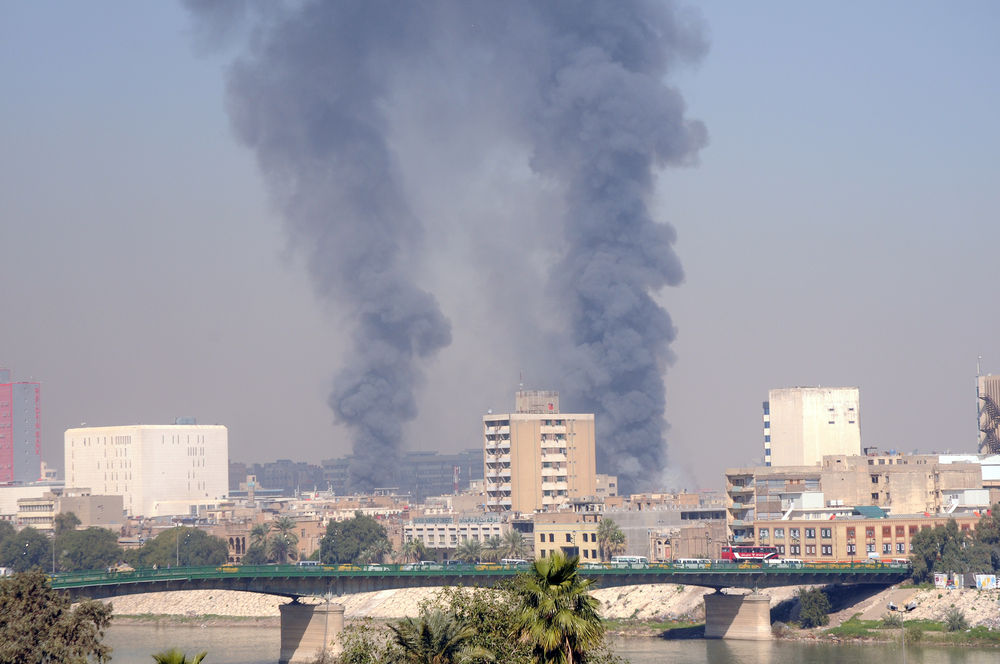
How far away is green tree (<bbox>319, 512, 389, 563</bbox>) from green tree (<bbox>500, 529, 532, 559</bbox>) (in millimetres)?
20514

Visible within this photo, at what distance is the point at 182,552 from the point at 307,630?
81.5 m

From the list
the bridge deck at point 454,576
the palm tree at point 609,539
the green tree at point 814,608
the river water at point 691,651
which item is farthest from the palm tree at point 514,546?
the green tree at point 814,608

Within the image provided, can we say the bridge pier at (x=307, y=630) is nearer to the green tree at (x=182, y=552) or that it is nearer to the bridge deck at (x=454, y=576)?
the bridge deck at (x=454, y=576)

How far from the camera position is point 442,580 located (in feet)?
412

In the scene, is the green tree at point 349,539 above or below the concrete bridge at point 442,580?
above

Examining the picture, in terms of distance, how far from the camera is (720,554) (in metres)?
154

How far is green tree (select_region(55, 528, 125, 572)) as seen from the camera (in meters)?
193

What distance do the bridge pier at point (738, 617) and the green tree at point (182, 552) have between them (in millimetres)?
84023

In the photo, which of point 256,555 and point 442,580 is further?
point 256,555

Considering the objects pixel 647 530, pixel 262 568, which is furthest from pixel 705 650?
pixel 647 530

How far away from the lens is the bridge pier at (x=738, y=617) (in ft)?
404

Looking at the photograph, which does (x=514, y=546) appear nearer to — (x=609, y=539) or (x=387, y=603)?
(x=609, y=539)

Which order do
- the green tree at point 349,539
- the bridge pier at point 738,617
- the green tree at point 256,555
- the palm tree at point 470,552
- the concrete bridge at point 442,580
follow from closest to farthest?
the concrete bridge at point 442,580, the bridge pier at point 738,617, the palm tree at point 470,552, the green tree at point 349,539, the green tree at point 256,555

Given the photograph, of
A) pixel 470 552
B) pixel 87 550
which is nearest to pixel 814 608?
pixel 470 552
